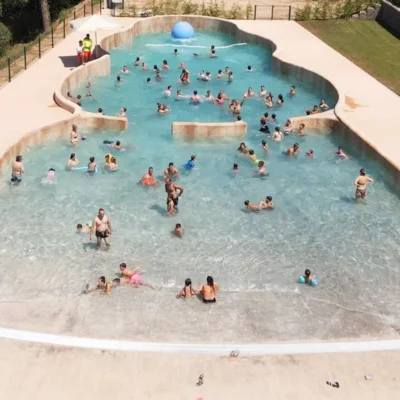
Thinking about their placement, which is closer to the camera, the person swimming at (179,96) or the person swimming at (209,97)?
the person swimming at (209,97)

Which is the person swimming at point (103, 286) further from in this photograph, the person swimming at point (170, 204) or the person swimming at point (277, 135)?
the person swimming at point (277, 135)

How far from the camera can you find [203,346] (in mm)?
12109

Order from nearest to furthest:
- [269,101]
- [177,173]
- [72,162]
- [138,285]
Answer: [138,285] < [177,173] < [72,162] < [269,101]

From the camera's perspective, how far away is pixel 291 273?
15.1m

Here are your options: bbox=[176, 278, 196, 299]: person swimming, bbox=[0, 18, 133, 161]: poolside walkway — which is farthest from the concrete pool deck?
bbox=[176, 278, 196, 299]: person swimming

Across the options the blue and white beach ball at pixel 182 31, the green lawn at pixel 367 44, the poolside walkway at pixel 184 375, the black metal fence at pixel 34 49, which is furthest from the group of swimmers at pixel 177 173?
the blue and white beach ball at pixel 182 31

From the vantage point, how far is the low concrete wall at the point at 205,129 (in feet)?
74.3

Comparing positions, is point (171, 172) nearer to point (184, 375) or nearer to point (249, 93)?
point (249, 93)

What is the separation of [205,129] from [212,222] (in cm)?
621

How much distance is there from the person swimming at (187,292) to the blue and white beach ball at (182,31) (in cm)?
2553

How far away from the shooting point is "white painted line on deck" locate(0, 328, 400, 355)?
12000 mm

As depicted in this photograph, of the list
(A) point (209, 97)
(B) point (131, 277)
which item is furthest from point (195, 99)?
(B) point (131, 277)

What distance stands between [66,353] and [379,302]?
280 inches

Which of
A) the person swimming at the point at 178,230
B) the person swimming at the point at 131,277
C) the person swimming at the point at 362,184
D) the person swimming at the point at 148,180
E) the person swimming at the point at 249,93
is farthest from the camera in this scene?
the person swimming at the point at 249,93
